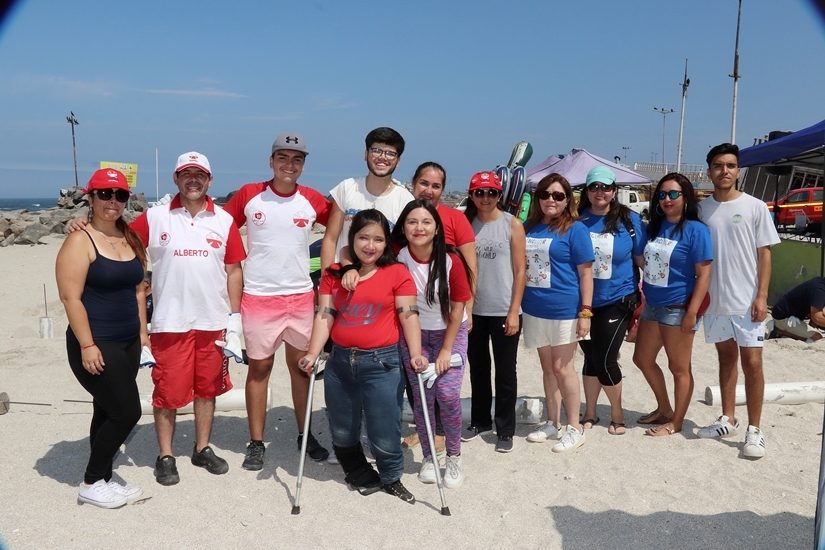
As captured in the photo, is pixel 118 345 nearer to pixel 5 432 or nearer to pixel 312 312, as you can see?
pixel 312 312

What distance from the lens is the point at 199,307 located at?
13.7 ft

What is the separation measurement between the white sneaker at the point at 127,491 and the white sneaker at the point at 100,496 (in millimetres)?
20

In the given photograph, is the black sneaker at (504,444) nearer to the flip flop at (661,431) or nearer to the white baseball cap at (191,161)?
the flip flop at (661,431)

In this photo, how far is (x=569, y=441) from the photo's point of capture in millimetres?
4879

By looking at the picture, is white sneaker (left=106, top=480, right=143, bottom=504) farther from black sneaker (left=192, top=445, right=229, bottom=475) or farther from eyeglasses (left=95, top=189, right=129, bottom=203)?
eyeglasses (left=95, top=189, right=129, bottom=203)

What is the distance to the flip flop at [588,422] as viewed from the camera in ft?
17.3

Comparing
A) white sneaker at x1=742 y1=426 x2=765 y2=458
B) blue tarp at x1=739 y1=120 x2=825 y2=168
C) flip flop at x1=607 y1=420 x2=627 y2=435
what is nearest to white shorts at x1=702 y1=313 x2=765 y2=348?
white sneaker at x1=742 y1=426 x2=765 y2=458

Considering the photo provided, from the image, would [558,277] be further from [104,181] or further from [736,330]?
[104,181]

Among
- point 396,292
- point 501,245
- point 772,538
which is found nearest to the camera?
point 772,538

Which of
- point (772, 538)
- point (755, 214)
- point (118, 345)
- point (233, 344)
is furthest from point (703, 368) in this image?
point (118, 345)

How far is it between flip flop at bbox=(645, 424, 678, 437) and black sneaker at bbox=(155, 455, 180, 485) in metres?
3.71

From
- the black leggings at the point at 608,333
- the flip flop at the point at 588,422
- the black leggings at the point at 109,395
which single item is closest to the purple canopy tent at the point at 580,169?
the flip flop at the point at 588,422

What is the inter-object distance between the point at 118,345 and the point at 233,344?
71 cm

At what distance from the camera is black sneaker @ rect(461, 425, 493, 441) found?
5133mm
